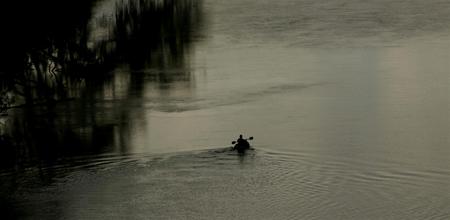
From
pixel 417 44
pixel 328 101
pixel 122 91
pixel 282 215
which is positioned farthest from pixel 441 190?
pixel 417 44

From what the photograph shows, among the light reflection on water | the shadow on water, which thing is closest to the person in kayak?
the light reflection on water

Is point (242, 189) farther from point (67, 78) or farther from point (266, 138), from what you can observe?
point (67, 78)

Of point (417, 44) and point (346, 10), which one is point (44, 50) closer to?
point (417, 44)

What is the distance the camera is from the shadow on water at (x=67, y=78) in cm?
3083

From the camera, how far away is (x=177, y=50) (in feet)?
154

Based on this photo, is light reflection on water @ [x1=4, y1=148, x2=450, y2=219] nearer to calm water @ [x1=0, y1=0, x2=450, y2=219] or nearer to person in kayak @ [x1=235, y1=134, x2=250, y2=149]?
calm water @ [x1=0, y1=0, x2=450, y2=219]

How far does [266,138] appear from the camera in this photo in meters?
29.7

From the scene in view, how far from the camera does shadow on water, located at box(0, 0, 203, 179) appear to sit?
30828mm

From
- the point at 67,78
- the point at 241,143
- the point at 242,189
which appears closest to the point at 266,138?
the point at 241,143

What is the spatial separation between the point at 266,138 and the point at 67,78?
1146 centimetres

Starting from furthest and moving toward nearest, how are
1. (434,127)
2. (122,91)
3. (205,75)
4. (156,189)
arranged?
(205,75), (122,91), (434,127), (156,189)

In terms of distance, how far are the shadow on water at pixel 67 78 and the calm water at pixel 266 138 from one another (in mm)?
181

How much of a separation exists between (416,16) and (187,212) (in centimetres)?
3442

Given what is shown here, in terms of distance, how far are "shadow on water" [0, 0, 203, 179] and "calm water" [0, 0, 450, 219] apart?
0.18 metres
